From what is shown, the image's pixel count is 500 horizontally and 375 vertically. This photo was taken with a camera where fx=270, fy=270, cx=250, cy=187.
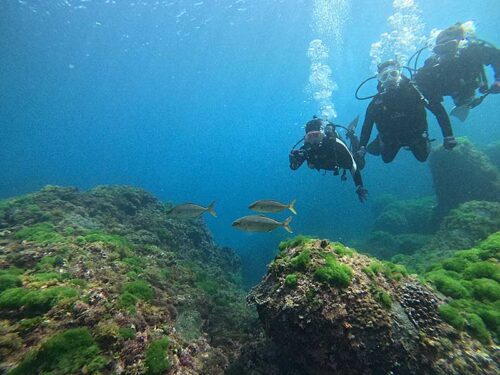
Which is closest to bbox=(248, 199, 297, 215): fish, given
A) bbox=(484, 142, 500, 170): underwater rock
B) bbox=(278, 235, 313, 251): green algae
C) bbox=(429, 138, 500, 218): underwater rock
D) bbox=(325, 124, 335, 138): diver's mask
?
bbox=(278, 235, 313, 251): green algae

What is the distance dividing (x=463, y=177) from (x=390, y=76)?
12.8 m

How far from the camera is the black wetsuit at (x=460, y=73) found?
9336 mm

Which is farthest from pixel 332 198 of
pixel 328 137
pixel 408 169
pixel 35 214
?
pixel 35 214

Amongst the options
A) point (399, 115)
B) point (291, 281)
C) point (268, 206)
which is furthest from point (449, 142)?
point (291, 281)

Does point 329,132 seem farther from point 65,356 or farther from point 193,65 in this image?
point 193,65

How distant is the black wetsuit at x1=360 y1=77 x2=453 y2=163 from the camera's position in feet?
28.7

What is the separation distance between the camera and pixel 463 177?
17.3m

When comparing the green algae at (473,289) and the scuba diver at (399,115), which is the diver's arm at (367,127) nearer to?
the scuba diver at (399,115)

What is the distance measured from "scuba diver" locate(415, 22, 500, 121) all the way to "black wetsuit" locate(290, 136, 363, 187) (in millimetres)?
3725

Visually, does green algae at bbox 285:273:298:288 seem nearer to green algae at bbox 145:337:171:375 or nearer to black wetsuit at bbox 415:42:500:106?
green algae at bbox 145:337:171:375

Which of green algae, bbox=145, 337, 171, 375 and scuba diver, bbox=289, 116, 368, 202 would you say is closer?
green algae, bbox=145, 337, 171, 375

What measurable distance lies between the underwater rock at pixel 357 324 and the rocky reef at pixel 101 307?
1.86 m

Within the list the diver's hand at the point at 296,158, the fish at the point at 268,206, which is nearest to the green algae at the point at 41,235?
the fish at the point at 268,206

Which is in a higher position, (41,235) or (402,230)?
(402,230)
